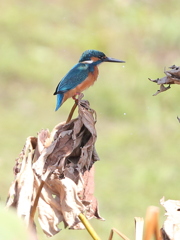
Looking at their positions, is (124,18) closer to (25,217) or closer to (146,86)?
(146,86)

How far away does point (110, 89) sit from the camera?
18.4ft

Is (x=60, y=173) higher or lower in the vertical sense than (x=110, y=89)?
lower

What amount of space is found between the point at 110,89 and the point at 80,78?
392cm

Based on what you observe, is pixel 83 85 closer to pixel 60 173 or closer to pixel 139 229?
pixel 60 173

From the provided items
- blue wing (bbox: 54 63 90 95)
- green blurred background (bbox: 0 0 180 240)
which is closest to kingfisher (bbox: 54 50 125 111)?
blue wing (bbox: 54 63 90 95)

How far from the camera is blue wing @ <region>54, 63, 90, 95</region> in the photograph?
1653 millimetres

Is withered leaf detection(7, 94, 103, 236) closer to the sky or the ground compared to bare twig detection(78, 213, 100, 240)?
closer to the sky

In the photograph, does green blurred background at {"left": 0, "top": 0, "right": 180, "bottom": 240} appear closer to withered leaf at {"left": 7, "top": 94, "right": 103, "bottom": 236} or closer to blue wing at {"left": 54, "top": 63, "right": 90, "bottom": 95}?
blue wing at {"left": 54, "top": 63, "right": 90, "bottom": 95}

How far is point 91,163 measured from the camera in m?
1.47

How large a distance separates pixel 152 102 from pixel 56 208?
4.09 metres

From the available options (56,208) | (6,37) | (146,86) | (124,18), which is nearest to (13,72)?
(6,37)

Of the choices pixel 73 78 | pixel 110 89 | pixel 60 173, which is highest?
pixel 110 89

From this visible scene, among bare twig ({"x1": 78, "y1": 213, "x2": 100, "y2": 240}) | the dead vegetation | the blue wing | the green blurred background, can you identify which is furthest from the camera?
the green blurred background

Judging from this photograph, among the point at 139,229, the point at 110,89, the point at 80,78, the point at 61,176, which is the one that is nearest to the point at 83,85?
the point at 80,78
